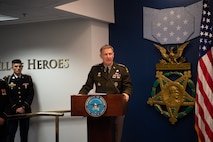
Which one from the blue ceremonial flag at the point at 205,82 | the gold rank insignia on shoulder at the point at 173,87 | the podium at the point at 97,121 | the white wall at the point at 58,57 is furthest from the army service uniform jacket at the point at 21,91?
the blue ceremonial flag at the point at 205,82

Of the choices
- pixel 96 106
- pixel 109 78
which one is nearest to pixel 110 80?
pixel 109 78

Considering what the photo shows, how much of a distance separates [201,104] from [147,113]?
1.10m

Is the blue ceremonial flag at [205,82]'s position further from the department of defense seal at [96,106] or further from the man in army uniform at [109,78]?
the department of defense seal at [96,106]

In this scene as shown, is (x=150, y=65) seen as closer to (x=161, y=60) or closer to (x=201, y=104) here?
(x=161, y=60)

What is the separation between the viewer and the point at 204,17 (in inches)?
193

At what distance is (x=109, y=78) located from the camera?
13.7 ft

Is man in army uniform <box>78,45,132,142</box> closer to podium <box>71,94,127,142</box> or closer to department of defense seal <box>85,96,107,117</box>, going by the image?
podium <box>71,94,127,142</box>

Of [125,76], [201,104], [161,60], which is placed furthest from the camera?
[161,60]

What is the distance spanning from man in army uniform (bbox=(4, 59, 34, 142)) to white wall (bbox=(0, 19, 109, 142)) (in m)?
0.18

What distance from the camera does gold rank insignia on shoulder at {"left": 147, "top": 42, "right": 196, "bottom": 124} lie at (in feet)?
17.6

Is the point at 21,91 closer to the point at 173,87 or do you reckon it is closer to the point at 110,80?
the point at 110,80

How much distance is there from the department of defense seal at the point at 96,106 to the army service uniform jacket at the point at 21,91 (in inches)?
86.9

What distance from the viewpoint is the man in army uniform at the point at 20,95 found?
566 centimetres

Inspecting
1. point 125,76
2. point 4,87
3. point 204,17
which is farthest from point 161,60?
point 4,87
